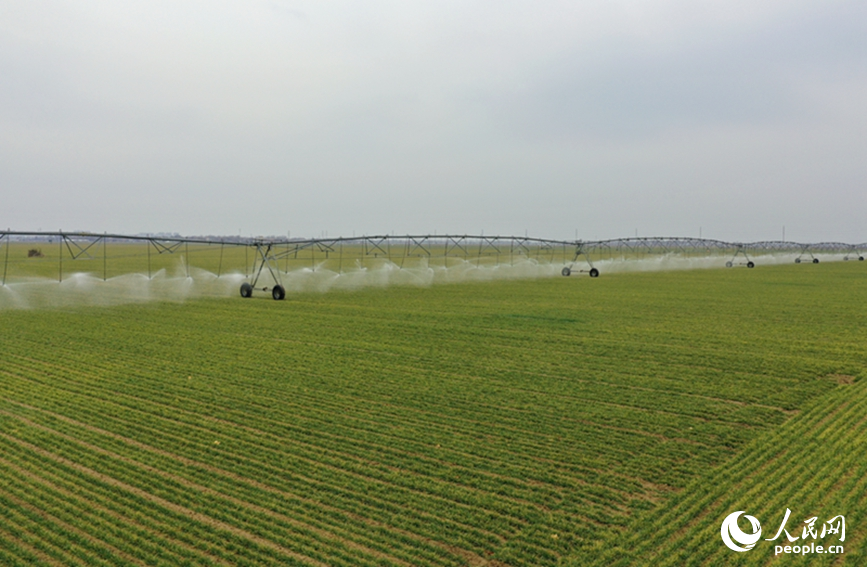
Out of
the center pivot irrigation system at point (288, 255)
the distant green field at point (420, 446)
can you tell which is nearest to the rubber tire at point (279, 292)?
the center pivot irrigation system at point (288, 255)

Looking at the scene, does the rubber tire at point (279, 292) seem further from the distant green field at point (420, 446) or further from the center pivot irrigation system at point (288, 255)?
the distant green field at point (420, 446)

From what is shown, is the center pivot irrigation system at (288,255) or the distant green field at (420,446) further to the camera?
the center pivot irrigation system at (288,255)

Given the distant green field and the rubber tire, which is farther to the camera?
the rubber tire

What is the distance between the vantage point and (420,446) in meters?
10.7

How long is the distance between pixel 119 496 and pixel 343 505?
10.6 ft

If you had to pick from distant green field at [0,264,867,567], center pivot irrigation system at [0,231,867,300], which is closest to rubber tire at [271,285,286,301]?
center pivot irrigation system at [0,231,867,300]

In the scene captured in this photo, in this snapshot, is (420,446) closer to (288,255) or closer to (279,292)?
(279,292)

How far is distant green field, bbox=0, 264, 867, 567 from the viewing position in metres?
7.52

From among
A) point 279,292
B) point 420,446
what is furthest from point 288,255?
point 420,446

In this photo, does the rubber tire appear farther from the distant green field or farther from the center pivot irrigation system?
the distant green field

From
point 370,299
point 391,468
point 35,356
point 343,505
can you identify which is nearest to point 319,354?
point 35,356

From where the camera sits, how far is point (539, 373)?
53.8 ft

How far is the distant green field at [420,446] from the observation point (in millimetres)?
7520

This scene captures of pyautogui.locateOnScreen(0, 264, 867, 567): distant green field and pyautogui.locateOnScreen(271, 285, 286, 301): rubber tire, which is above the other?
pyautogui.locateOnScreen(271, 285, 286, 301): rubber tire
